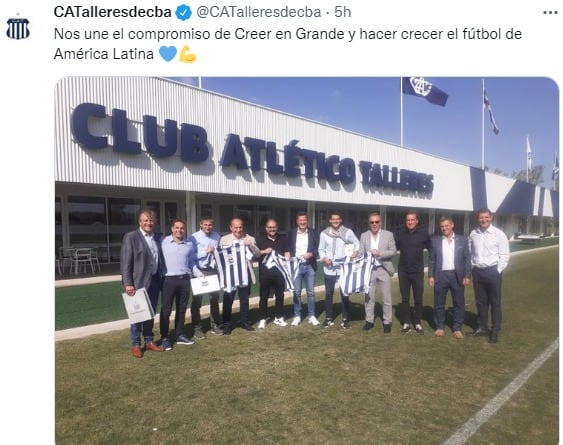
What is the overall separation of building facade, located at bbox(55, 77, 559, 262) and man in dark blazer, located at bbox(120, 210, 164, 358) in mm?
5083

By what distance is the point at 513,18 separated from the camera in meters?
2.68

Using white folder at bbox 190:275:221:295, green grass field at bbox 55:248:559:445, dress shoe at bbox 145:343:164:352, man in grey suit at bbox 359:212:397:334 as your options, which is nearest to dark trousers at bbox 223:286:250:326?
green grass field at bbox 55:248:559:445

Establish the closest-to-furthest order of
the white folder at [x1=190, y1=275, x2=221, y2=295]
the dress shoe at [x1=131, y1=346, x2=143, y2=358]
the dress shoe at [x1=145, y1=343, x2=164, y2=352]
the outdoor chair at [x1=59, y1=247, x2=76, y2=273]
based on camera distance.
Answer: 1. the dress shoe at [x1=131, y1=346, x2=143, y2=358]
2. the dress shoe at [x1=145, y1=343, x2=164, y2=352]
3. the white folder at [x1=190, y1=275, x2=221, y2=295]
4. the outdoor chair at [x1=59, y1=247, x2=76, y2=273]

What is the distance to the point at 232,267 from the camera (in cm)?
494

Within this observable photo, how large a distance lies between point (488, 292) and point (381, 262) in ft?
4.89

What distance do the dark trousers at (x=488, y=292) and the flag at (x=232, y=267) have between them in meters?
3.27

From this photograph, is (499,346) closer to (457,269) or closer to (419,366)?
(457,269)

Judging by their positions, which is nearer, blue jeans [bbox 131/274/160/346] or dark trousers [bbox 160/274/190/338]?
blue jeans [bbox 131/274/160/346]

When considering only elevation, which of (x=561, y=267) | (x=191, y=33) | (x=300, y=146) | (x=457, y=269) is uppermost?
(x=300, y=146)

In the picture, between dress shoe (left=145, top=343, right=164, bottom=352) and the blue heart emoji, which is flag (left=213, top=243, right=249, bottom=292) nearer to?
dress shoe (left=145, top=343, right=164, bottom=352)

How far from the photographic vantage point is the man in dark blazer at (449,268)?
189 inches

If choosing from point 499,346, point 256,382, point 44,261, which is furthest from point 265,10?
point 499,346

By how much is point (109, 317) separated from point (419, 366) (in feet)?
15.8

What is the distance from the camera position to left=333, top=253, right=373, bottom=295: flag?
5.13 m
